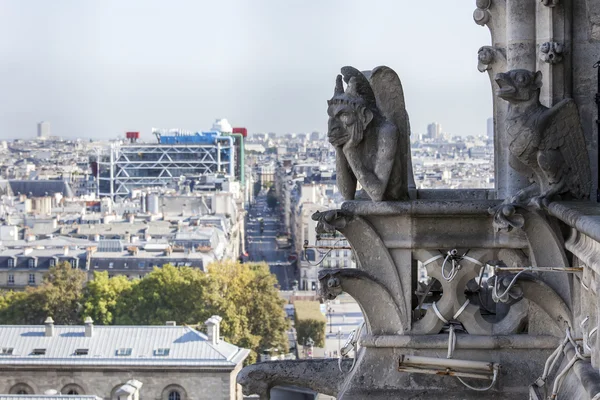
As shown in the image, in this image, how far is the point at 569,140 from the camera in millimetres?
8148

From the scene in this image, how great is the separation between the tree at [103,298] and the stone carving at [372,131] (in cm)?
7576

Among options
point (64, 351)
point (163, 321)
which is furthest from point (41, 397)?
point (163, 321)

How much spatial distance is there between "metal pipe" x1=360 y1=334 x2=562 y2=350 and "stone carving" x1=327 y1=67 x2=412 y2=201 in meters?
0.69

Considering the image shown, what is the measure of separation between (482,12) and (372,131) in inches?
47.0

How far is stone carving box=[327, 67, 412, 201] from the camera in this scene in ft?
27.1

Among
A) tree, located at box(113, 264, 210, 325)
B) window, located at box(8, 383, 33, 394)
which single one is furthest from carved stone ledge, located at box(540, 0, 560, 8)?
tree, located at box(113, 264, 210, 325)

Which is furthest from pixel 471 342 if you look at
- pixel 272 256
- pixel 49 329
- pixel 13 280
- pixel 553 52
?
pixel 272 256

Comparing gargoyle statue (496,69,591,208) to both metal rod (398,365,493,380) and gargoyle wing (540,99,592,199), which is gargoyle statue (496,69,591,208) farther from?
metal rod (398,365,493,380)

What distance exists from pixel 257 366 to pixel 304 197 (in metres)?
148

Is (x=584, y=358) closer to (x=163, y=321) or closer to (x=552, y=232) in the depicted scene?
(x=552, y=232)

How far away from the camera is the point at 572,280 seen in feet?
25.7

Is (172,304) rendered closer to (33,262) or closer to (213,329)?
Answer: (33,262)

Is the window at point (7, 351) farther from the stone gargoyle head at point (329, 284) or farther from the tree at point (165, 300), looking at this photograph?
the stone gargoyle head at point (329, 284)

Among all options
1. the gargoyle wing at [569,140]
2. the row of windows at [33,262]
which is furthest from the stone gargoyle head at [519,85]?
the row of windows at [33,262]
